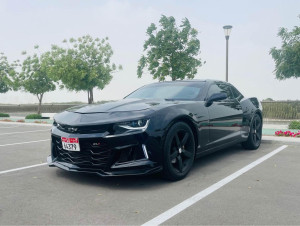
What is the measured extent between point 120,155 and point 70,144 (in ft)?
2.23

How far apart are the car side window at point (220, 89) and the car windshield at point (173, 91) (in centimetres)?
19

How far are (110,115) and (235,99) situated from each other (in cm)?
309

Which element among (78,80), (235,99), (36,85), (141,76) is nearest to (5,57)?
(36,85)

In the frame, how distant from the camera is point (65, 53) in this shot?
2941 cm

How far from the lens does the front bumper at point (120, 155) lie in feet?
12.4

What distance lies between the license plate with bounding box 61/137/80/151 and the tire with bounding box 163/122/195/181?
1.12 meters

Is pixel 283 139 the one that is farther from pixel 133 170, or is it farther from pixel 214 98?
pixel 133 170

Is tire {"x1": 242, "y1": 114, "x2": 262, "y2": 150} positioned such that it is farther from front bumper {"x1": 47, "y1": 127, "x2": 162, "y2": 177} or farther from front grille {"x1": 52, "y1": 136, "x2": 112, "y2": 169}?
front grille {"x1": 52, "y1": 136, "x2": 112, "y2": 169}

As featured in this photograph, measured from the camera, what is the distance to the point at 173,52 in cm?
2058

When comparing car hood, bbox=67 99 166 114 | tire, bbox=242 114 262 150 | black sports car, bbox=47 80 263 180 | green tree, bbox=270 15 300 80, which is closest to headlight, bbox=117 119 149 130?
black sports car, bbox=47 80 263 180

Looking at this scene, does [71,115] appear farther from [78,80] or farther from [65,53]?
[65,53]

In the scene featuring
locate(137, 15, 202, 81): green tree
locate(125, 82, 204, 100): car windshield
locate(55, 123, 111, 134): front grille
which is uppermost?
locate(137, 15, 202, 81): green tree

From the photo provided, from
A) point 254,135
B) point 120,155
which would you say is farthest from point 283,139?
point 120,155

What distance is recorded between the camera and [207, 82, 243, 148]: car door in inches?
199
